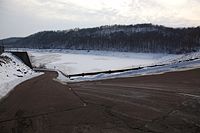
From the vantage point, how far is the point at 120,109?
10336 mm

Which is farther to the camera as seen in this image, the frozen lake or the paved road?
the frozen lake

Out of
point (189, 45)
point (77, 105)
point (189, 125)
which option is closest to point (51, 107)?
point (77, 105)

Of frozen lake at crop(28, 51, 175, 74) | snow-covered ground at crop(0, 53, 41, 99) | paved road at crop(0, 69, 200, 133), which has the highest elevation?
paved road at crop(0, 69, 200, 133)

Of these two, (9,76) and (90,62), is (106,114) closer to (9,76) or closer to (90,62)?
(9,76)

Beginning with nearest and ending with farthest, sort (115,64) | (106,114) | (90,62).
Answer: (106,114) → (115,64) → (90,62)

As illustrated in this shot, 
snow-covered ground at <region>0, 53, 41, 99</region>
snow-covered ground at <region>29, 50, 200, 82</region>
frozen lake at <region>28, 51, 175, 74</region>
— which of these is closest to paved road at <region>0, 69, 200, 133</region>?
snow-covered ground at <region>0, 53, 41, 99</region>

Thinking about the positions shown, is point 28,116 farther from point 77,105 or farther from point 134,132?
point 134,132

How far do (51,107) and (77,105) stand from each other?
1074 millimetres

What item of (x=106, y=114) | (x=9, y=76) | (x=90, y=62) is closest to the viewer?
(x=106, y=114)

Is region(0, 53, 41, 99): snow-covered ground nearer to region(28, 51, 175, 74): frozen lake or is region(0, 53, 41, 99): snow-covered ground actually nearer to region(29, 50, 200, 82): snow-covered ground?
region(29, 50, 200, 82): snow-covered ground

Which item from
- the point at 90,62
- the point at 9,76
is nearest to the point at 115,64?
the point at 90,62

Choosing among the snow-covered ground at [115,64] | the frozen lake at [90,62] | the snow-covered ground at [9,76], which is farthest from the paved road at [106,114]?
the frozen lake at [90,62]

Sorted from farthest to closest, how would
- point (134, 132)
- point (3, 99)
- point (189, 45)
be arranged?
point (189, 45), point (3, 99), point (134, 132)

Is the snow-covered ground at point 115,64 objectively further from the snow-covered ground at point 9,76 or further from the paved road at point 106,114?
the paved road at point 106,114
